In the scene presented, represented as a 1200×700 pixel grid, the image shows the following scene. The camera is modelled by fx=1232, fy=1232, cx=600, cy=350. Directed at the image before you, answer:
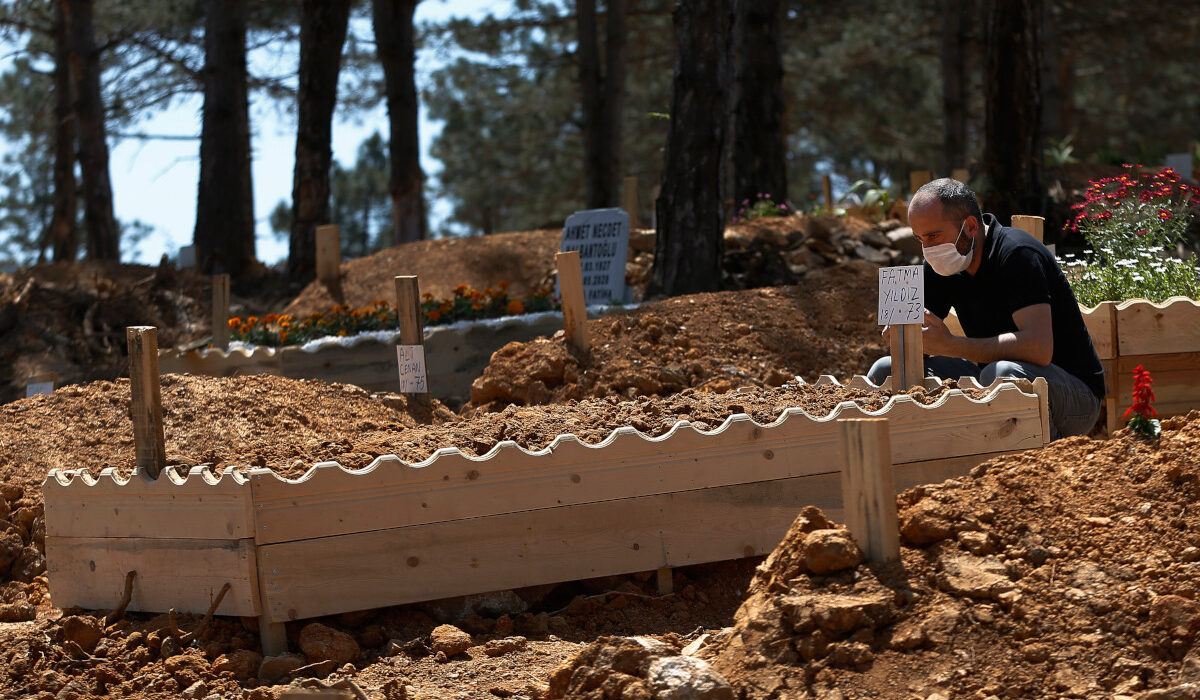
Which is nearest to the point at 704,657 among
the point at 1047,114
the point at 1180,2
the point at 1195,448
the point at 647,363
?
the point at 1195,448

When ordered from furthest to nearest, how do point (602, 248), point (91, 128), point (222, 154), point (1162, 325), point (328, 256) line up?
1. point (91, 128)
2. point (222, 154)
3. point (328, 256)
4. point (602, 248)
5. point (1162, 325)

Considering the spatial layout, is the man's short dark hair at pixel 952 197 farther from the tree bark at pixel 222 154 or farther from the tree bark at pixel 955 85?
the tree bark at pixel 955 85

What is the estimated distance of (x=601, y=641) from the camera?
3.25m

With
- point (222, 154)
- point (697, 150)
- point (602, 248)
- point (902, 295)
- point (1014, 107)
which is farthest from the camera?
point (222, 154)

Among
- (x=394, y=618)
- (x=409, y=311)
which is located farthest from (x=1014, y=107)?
(x=394, y=618)

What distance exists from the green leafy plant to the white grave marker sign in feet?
11.2

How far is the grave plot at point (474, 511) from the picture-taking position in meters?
4.16

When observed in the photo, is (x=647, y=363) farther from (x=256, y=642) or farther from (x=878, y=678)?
(x=878, y=678)

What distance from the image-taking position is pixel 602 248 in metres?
9.43

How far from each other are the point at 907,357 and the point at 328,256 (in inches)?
318

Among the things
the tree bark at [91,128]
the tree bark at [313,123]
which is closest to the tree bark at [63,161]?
the tree bark at [91,128]

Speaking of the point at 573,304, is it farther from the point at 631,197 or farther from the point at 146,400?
the point at 631,197

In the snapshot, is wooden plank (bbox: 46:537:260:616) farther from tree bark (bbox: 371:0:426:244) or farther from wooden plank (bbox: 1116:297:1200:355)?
tree bark (bbox: 371:0:426:244)

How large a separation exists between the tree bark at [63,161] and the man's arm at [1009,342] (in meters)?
16.3
